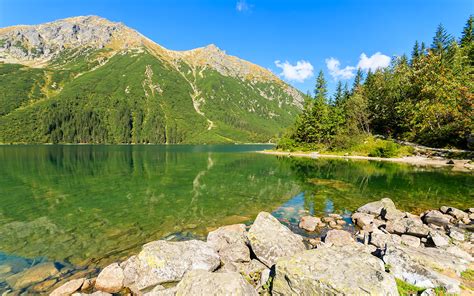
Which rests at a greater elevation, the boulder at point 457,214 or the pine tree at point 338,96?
the pine tree at point 338,96

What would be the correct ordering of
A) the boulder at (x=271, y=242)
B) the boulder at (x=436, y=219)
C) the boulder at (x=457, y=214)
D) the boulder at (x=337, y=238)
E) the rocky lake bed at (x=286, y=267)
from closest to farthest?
the rocky lake bed at (x=286, y=267) → the boulder at (x=271, y=242) → the boulder at (x=337, y=238) → the boulder at (x=436, y=219) → the boulder at (x=457, y=214)

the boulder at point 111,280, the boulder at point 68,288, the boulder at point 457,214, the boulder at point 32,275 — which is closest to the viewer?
the boulder at point 68,288

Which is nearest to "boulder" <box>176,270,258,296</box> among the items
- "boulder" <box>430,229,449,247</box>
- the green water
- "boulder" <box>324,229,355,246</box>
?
the green water

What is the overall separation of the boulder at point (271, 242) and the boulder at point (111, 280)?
20.7 feet

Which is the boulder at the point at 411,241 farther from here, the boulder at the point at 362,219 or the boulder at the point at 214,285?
the boulder at the point at 214,285

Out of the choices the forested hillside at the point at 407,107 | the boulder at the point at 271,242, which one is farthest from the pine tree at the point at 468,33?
the boulder at the point at 271,242

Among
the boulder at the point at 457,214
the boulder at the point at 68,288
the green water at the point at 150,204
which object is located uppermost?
the boulder at the point at 457,214

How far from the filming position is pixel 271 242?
12641 mm

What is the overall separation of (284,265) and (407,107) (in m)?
90.0

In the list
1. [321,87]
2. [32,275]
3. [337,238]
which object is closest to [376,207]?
[337,238]

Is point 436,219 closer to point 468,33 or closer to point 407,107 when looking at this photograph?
point 407,107

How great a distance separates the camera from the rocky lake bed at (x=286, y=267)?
777 cm

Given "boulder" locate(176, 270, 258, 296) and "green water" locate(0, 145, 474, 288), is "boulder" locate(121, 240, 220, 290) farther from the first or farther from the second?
"green water" locate(0, 145, 474, 288)

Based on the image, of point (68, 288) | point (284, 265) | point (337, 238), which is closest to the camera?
point (284, 265)
